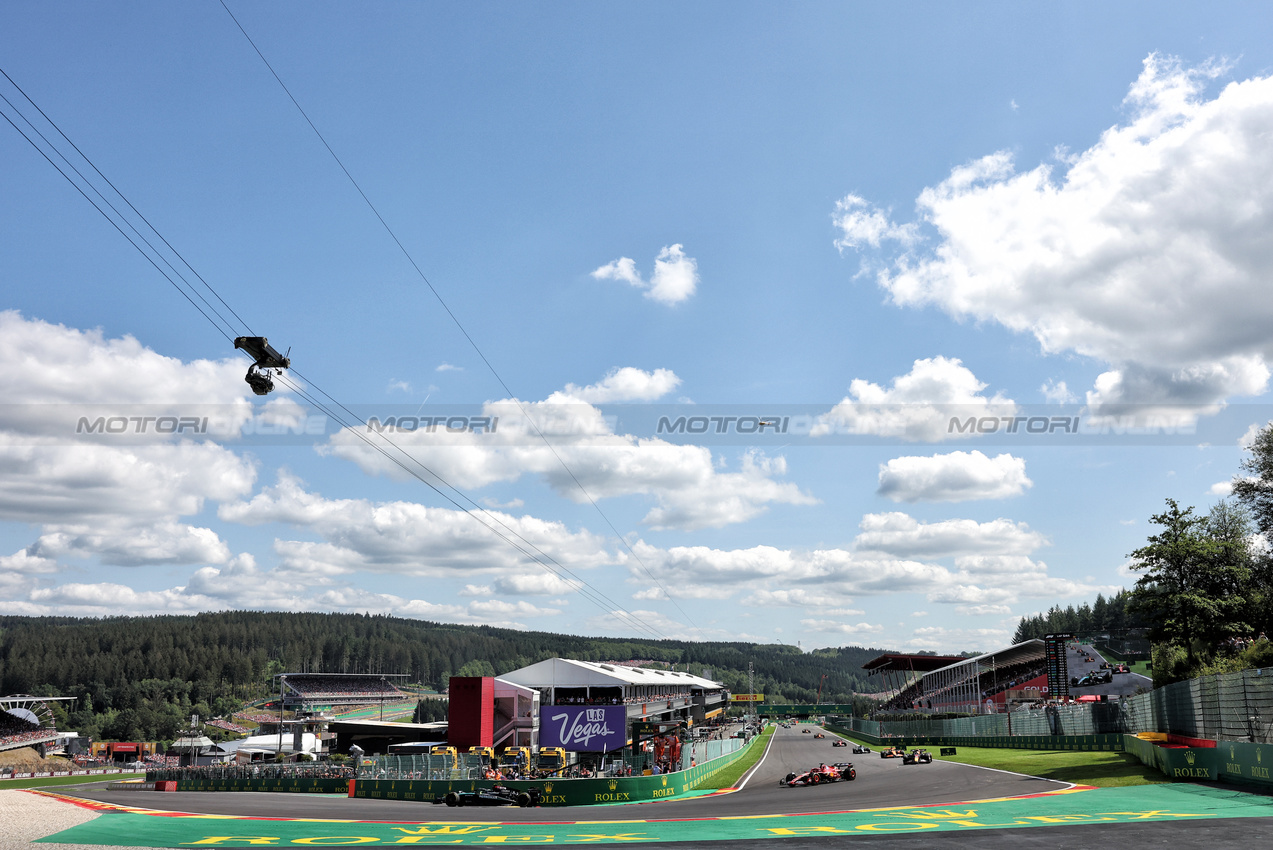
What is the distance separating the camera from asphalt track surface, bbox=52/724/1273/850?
65.3ft

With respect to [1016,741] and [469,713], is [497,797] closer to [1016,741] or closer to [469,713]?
[469,713]

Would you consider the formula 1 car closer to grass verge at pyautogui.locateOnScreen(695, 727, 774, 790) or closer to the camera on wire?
grass verge at pyautogui.locateOnScreen(695, 727, 774, 790)

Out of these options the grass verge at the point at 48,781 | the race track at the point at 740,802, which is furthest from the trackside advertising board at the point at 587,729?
the grass verge at the point at 48,781

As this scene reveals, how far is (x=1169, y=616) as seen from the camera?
5416 cm

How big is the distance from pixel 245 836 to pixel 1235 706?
120 ft

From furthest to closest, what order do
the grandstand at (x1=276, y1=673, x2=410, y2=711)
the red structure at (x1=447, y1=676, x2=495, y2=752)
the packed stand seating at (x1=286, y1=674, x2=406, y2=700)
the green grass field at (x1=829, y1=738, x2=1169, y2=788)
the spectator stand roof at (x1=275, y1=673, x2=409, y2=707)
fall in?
the packed stand seating at (x1=286, y1=674, x2=406, y2=700) < the spectator stand roof at (x1=275, y1=673, x2=409, y2=707) < the grandstand at (x1=276, y1=673, x2=410, y2=711) < the red structure at (x1=447, y1=676, x2=495, y2=752) < the green grass field at (x1=829, y1=738, x2=1169, y2=788)

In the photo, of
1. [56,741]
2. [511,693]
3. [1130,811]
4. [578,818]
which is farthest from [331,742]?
[1130,811]

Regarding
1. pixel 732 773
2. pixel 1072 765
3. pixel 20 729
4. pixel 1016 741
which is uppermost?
pixel 1072 765

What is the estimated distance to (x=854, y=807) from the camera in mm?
32062

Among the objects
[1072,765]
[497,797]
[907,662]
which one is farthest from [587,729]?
[907,662]

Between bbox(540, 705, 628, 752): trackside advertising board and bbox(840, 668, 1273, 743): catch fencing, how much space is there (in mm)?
27994

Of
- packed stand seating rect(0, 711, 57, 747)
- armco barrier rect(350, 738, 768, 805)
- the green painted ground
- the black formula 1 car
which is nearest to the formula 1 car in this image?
armco barrier rect(350, 738, 768, 805)

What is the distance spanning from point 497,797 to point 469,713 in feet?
60.6

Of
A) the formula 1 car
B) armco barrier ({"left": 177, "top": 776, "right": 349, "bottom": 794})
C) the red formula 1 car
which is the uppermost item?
the red formula 1 car
